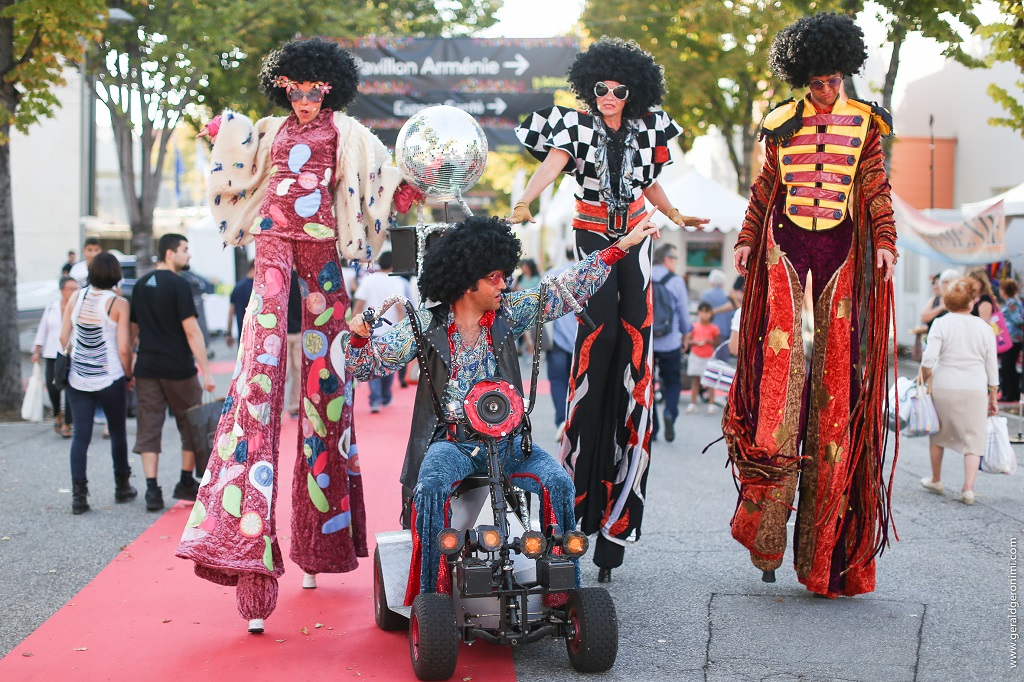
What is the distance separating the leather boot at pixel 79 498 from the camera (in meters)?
7.00

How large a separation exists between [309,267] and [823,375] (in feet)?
7.12

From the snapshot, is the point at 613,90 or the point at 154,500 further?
the point at 154,500

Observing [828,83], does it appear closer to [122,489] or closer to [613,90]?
[613,90]

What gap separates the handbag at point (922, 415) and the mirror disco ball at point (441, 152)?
155 inches

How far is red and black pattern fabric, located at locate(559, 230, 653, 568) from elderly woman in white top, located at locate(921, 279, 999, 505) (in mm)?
3218

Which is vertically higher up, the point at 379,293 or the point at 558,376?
the point at 379,293

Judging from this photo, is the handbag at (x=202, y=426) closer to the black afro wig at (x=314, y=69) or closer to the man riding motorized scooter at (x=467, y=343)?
the black afro wig at (x=314, y=69)

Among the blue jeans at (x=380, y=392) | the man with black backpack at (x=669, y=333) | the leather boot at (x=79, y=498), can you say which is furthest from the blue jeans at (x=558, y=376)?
the leather boot at (x=79, y=498)

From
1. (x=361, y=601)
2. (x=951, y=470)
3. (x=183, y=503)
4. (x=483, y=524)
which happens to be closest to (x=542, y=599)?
(x=483, y=524)

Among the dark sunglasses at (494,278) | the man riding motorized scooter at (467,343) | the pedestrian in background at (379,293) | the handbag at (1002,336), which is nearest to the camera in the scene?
the man riding motorized scooter at (467,343)

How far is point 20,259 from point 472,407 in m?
30.5

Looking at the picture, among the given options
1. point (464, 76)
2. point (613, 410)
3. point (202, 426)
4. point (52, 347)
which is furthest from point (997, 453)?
point (464, 76)

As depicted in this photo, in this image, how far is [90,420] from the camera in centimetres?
726

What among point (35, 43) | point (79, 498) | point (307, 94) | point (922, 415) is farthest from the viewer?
point (35, 43)
